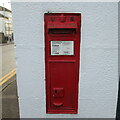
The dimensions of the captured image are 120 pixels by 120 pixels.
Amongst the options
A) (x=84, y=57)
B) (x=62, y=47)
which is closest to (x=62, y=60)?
(x=62, y=47)

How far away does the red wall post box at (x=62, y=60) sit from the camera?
1748mm

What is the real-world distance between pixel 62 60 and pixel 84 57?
0.31 m

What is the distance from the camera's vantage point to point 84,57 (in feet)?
6.13

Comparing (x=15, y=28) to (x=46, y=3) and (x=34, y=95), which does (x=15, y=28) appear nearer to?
(x=46, y=3)

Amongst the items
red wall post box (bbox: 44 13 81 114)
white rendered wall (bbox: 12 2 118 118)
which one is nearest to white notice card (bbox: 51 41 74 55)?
red wall post box (bbox: 44 13 81 114)

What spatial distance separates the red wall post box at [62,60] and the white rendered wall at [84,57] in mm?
75

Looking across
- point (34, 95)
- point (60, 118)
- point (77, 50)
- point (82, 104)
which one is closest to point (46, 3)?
point (77, 50)

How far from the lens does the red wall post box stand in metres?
1.75

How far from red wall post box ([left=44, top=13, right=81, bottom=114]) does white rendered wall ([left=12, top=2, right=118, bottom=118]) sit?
0.07 m

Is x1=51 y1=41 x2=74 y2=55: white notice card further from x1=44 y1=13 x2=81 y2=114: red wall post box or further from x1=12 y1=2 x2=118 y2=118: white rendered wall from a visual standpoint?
x1=12 y1=2 x2=118 y2=118: white rendered wall

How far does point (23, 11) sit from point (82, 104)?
1589 mm

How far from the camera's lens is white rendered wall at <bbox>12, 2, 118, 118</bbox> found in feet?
5.75

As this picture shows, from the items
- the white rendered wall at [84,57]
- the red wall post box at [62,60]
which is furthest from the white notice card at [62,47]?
the white rendered wall at [84,57]

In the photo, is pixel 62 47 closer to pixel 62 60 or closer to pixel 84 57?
pixel 62 60
